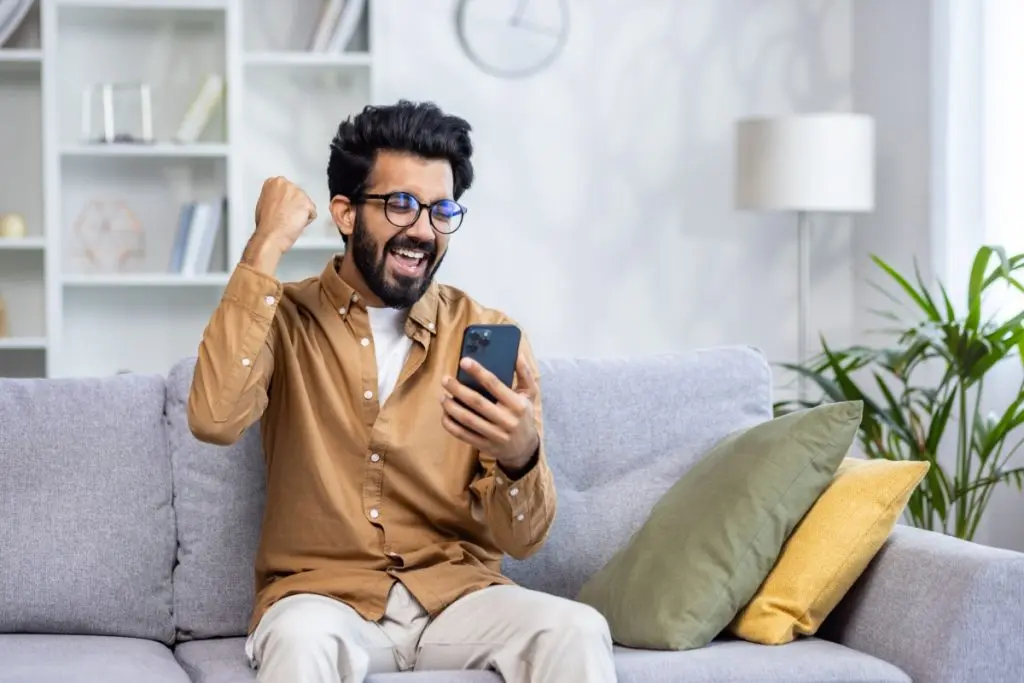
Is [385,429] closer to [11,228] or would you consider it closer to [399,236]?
[399,236]

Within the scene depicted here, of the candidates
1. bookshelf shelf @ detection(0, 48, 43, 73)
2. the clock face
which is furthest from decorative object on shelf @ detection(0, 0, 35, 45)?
the clock face

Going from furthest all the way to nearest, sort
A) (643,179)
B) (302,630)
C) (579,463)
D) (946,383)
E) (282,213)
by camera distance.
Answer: (643,179), (946,383), (579,463), (282,213), (302,630)

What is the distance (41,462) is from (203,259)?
200 cm

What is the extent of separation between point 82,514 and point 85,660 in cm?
28

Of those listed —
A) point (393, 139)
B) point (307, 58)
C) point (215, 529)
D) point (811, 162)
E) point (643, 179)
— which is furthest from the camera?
point (643, 179)

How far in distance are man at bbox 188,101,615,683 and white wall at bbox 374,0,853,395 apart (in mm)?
2376

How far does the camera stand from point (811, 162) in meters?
3.96

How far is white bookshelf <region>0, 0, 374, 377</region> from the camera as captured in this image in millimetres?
4133

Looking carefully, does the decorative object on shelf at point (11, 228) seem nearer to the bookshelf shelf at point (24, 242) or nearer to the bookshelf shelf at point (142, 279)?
the bookshelf shelf at point (24, 242)

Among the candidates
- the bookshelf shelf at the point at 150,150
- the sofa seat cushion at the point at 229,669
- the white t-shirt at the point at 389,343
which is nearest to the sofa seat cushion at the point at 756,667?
the sofa seat cushion at the point at 229,669

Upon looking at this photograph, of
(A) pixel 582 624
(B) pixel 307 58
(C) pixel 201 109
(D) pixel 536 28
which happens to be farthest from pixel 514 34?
(A) pixel 582 624

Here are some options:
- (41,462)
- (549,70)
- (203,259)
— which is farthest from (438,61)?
(41,462)

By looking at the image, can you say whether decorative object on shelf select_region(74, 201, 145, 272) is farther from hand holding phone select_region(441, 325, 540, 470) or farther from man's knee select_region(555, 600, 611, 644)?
man's knee select_region(555, 600, 611, 644)

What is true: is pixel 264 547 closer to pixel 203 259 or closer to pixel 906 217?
pixel 203 259
